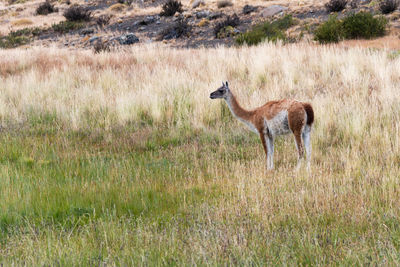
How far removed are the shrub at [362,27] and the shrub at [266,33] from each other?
10.2 feet

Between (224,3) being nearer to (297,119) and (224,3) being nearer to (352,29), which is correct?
(352,29)

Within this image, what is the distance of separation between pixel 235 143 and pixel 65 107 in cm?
451

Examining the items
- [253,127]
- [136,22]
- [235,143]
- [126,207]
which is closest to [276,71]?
[235,143]

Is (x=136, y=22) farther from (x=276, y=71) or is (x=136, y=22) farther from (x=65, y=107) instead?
(x=65, y=107)

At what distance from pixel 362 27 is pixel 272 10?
11.8 m

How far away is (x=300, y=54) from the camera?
14.6m

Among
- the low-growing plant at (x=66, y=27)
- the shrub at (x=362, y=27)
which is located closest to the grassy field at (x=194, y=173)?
the shrub at (x=362, y=27)

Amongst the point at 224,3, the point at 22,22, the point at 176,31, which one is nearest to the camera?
the point at 176,31

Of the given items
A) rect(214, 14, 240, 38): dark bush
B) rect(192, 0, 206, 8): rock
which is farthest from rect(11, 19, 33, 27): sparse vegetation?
rect(214, 14, 240, 38): dark bush

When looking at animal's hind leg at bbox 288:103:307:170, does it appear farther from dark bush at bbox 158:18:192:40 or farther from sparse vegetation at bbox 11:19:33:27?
sparse vegetation at bbox 11:19:33:27

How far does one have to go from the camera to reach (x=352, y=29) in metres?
21.4

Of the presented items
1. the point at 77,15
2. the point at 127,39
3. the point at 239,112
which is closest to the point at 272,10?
the point at 127,39

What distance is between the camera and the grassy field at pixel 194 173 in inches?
140

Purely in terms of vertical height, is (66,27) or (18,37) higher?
(66,27)
